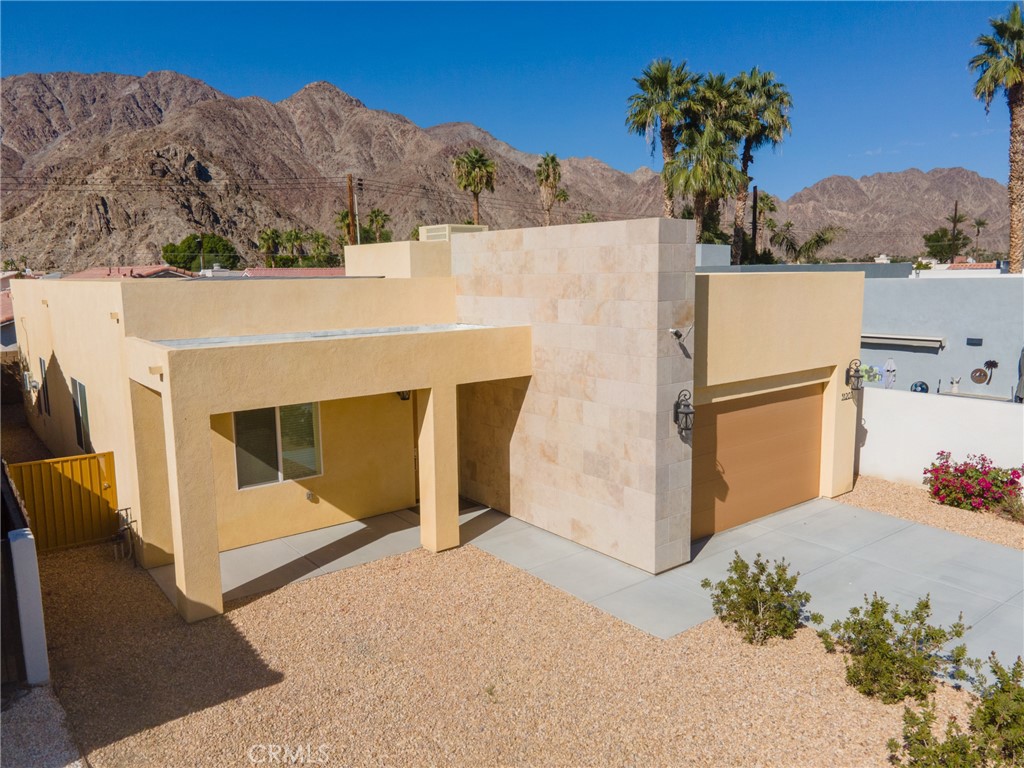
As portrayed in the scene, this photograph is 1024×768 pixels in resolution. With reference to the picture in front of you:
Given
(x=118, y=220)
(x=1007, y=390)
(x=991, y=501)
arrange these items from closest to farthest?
(x=991, y=501) < (x=1007, y=390) < (x=118, y=220)

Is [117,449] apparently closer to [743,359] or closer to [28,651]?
[28,651]

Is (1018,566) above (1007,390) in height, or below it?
below

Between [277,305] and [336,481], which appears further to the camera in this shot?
[336,481]

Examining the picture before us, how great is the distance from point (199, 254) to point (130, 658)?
6191 centimetres

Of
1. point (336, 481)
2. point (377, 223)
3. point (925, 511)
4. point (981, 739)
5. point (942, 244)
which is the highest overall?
point (377, 223)

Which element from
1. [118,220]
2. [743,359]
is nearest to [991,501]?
[743,359]

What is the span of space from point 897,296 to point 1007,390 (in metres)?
3.66

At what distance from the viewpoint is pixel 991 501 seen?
13602 millimetres

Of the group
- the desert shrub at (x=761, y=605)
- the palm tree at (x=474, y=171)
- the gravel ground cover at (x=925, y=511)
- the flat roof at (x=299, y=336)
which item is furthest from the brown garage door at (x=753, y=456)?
the palm tree at (x=474, y=171)

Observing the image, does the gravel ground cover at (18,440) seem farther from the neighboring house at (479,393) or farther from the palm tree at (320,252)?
the palm tree at (320,252)

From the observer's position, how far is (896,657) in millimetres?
7746

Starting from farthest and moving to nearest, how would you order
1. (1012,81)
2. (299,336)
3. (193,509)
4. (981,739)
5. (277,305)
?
(1012,81)
(277,305)
(299,336)
(193,509)
(981,739)

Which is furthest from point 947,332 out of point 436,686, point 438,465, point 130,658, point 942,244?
point 942,244

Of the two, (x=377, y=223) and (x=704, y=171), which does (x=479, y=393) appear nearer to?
(x=704, y=171)
